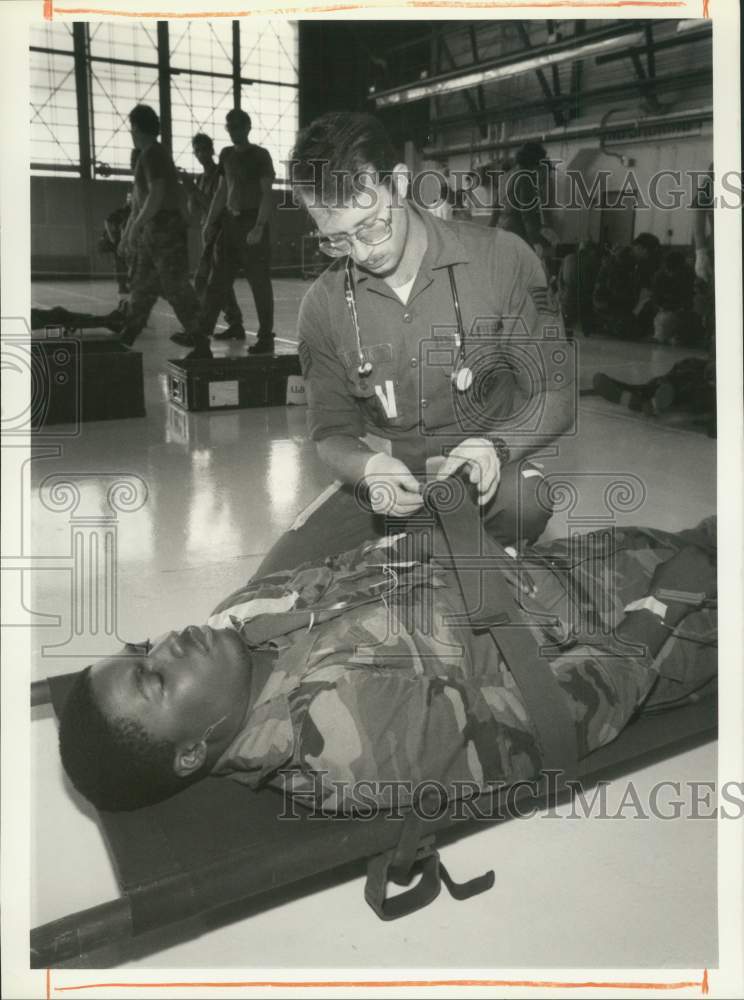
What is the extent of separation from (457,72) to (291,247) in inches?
13.8

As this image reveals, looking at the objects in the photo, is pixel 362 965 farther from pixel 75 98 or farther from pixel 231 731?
pixel 75 98

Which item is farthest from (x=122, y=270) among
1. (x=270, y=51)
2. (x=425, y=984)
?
(x=425, y=984)

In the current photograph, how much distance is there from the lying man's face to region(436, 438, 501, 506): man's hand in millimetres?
422

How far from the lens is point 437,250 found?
1376 millimetres

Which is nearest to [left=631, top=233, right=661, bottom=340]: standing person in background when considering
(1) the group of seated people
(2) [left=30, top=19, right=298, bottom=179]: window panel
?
(1) the group of seated people

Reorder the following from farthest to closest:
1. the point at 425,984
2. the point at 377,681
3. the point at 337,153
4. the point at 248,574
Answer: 1. the point at 248,574
2. the point at 337,153
3. the point at 377,681
4. the point at 425,984

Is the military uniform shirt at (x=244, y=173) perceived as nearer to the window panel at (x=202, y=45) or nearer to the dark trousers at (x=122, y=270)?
the window panel at (x=202, y=45)

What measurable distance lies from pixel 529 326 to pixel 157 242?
0.65 m

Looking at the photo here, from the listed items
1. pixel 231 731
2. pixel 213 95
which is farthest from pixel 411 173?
pixel 231 731

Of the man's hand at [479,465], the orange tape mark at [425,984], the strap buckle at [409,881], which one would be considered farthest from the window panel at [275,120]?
the orange tape mark at [425,984]

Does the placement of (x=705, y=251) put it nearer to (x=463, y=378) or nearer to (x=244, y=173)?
(x=463, y=378)

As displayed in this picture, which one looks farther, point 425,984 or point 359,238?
point 359,238

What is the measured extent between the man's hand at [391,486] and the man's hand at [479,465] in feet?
0.16

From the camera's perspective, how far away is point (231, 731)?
1081mm
